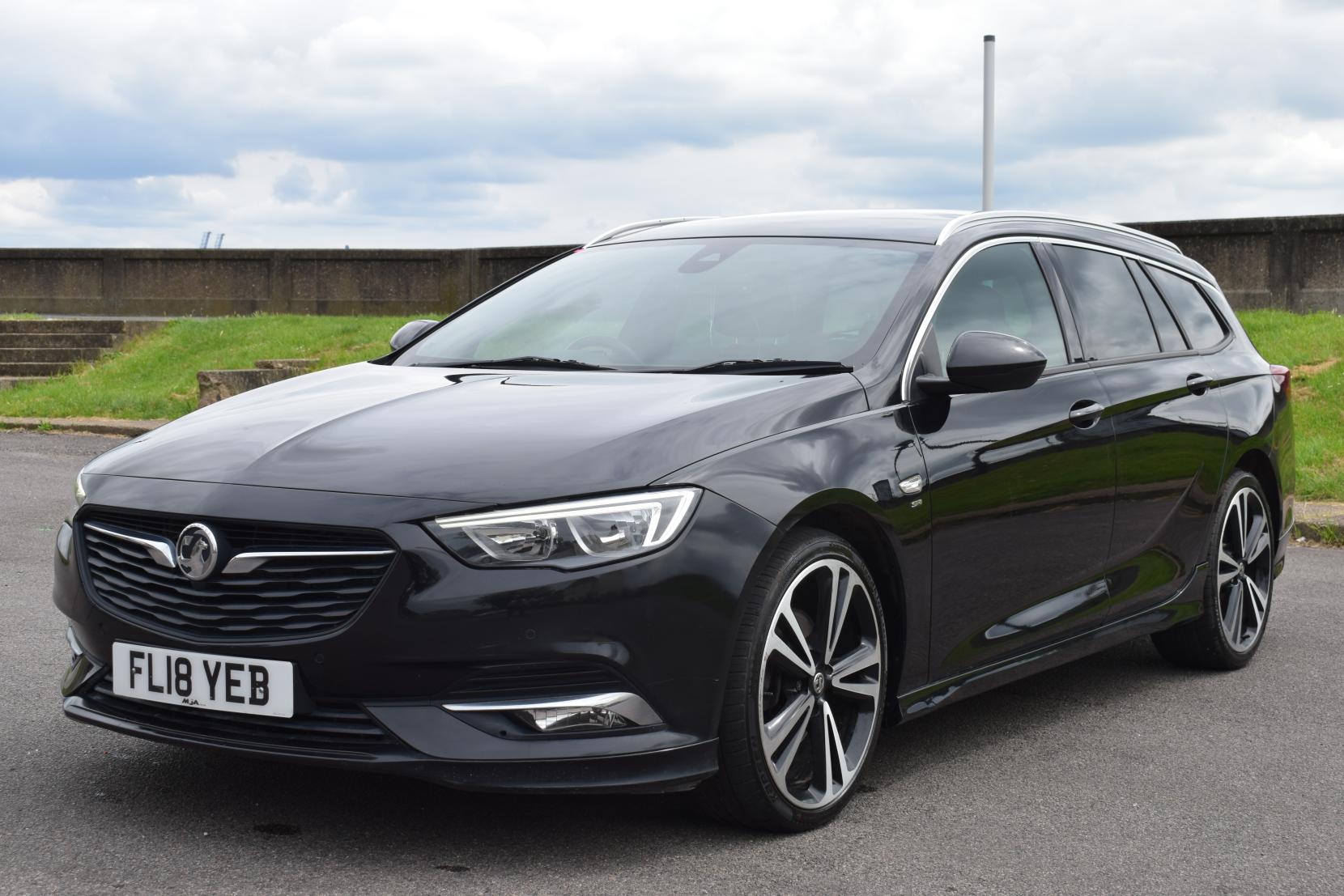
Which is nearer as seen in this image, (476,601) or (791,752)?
(476,601)

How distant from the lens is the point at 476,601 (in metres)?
3.40

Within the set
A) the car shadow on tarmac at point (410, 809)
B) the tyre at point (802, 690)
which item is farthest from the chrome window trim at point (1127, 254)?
the tyre at point (802, 690)

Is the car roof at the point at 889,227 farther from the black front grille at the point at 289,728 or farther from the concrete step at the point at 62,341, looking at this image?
the concrete step at the point at 62,341

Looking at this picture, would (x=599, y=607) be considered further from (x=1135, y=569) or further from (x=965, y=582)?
(x=1135, y=569)

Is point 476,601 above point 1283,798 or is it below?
above

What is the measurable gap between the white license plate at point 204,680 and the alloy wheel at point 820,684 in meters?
1.12

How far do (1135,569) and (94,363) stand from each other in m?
17.4

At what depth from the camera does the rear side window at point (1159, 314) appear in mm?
5941

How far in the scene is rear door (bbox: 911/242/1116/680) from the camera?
14.5 ft

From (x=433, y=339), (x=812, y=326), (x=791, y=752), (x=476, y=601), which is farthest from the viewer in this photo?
(x=433, y=339)

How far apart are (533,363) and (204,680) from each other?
1537mm

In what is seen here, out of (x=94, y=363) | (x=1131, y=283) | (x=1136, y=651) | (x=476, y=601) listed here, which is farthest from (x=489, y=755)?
(x=94, y=363)

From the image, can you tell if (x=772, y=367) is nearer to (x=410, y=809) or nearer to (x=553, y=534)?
(x=553, y=534)

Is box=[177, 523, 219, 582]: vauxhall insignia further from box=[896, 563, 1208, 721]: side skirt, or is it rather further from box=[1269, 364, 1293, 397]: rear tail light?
box=[1269, 364, 1293, 397]: rear tail light
